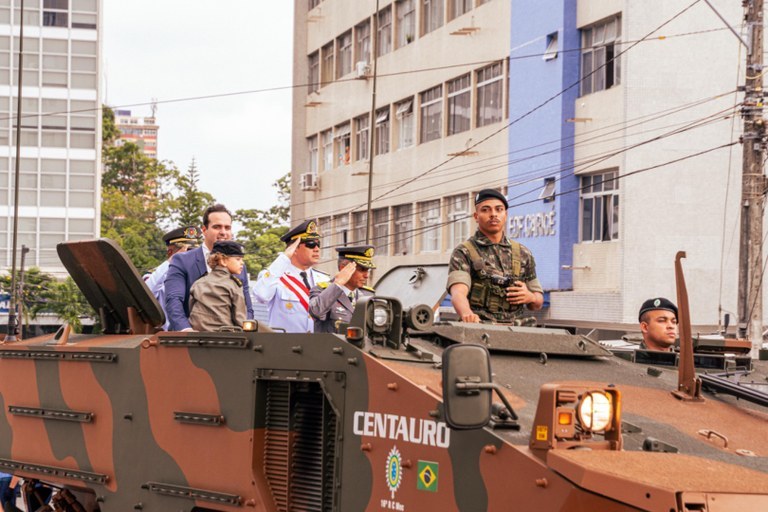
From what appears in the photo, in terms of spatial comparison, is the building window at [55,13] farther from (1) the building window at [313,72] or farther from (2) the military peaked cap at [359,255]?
(2) the military peaked cap at [359,255]

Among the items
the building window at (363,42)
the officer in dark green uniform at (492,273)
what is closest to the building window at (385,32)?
the building window at (363,42)

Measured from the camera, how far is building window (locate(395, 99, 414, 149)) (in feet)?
127

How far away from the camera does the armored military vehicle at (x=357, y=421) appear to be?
16.5 ft

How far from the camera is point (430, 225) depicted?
3694cm

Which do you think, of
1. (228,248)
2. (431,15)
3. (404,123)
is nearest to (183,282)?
(228,248)

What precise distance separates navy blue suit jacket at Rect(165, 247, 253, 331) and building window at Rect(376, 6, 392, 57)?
32.0 meters

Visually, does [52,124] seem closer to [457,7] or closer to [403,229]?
[403,229]

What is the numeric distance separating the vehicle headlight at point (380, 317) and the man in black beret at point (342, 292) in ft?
5.79

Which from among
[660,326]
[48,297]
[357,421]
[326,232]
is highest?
[326,232]

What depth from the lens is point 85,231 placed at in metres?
63.0

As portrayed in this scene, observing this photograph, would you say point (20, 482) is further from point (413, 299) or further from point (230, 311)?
point (413, 299)

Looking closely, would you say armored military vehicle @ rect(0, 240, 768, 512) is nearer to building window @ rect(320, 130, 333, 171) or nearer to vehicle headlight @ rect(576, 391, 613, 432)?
vehicle headlight @ rect(576, 391, 613, 432)

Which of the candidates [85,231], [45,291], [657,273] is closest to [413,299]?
[657,273]

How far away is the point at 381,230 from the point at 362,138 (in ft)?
12.2
